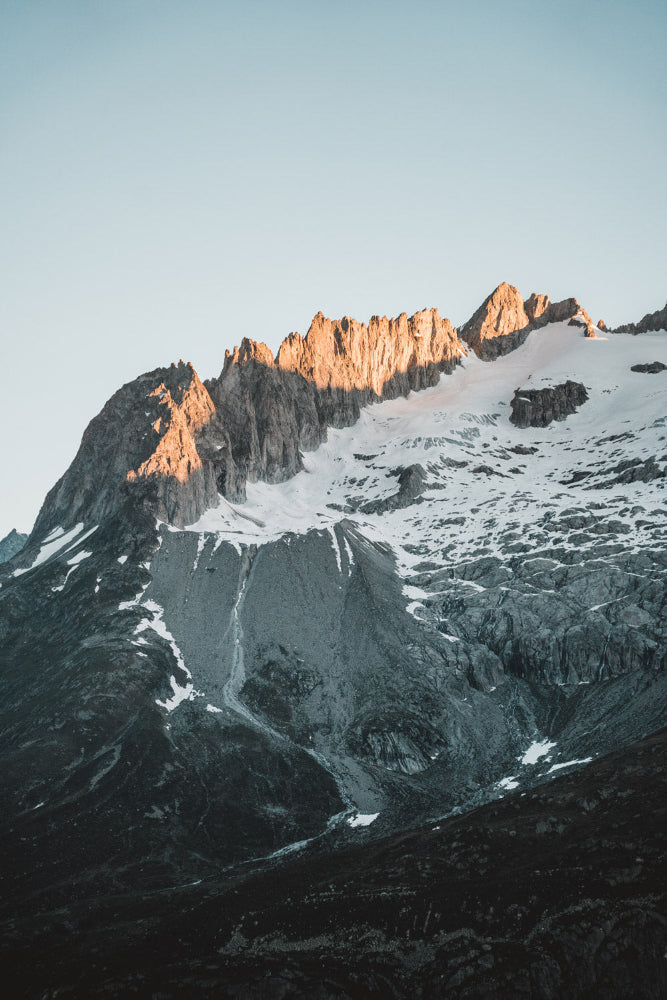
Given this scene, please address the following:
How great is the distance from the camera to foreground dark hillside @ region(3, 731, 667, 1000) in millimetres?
46250

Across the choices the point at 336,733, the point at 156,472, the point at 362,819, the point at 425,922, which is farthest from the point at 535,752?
the point at 156,472

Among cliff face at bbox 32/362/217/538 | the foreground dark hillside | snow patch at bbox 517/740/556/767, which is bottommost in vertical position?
snow patch at bbox 517/740/556/767

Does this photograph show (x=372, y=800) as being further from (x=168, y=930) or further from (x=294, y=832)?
(x=168, y=930)

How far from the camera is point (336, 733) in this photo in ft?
374

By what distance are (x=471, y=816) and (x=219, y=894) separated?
2922 centimetres

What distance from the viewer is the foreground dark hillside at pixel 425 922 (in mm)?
46250

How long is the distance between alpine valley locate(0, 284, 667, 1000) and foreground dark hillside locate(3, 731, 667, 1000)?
268mm

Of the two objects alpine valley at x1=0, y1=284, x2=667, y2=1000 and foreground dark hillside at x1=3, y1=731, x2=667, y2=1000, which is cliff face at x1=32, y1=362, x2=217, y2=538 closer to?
alpine valley at x1=0, y1=284, x2=667, y2=1000

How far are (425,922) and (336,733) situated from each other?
60936 millimetres

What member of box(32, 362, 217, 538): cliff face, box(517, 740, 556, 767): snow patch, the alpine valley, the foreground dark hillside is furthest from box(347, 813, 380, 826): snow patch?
box(32, 362, 217, 538): cliff face

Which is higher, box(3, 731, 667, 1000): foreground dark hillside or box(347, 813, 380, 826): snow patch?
box(3, 731, 667, 1000): foreground dark hillside

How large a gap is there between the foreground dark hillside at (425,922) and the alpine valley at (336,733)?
10.6 inches

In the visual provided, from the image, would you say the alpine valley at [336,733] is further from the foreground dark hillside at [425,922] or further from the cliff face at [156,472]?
the cliff face at [156,472]

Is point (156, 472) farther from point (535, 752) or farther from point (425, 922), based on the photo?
point (425, 922)
